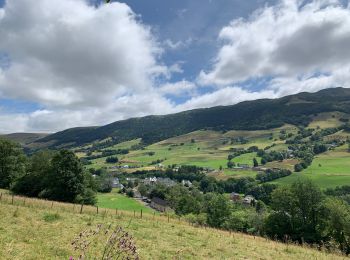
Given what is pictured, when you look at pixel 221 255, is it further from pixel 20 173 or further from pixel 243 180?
pixel 243 180

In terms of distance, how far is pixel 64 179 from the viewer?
68.6 metres

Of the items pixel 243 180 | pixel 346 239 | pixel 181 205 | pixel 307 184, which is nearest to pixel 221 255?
pixel 346 239

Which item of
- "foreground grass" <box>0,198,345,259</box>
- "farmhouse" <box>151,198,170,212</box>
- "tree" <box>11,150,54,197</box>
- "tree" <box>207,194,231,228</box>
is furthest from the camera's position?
"farmhouse" <box>151,198,170,212</box>

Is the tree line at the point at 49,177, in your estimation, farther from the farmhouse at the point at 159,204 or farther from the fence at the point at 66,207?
the farmhouse at the point at 159,204

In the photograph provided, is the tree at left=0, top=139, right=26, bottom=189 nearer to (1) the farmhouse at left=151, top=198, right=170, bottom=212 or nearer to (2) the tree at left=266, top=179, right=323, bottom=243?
(2) the tree at left=266, top=179, right=323, bottom=243

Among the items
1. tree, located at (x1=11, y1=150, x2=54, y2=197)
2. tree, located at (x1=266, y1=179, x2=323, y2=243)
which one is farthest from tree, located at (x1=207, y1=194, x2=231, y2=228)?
tree, located at (x1=11, y1=150, x2=54, y2=197)

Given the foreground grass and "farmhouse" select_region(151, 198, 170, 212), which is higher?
the foreground grass

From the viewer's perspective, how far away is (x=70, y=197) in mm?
69688

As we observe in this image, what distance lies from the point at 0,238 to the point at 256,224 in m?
80.8

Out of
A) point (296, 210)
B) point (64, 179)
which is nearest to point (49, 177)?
point (64, 179)

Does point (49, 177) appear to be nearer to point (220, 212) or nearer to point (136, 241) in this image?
point (220, 212)

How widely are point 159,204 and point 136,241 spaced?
442ft

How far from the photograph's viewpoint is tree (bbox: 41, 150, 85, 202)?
68.0m

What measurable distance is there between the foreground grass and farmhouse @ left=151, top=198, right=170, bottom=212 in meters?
120
